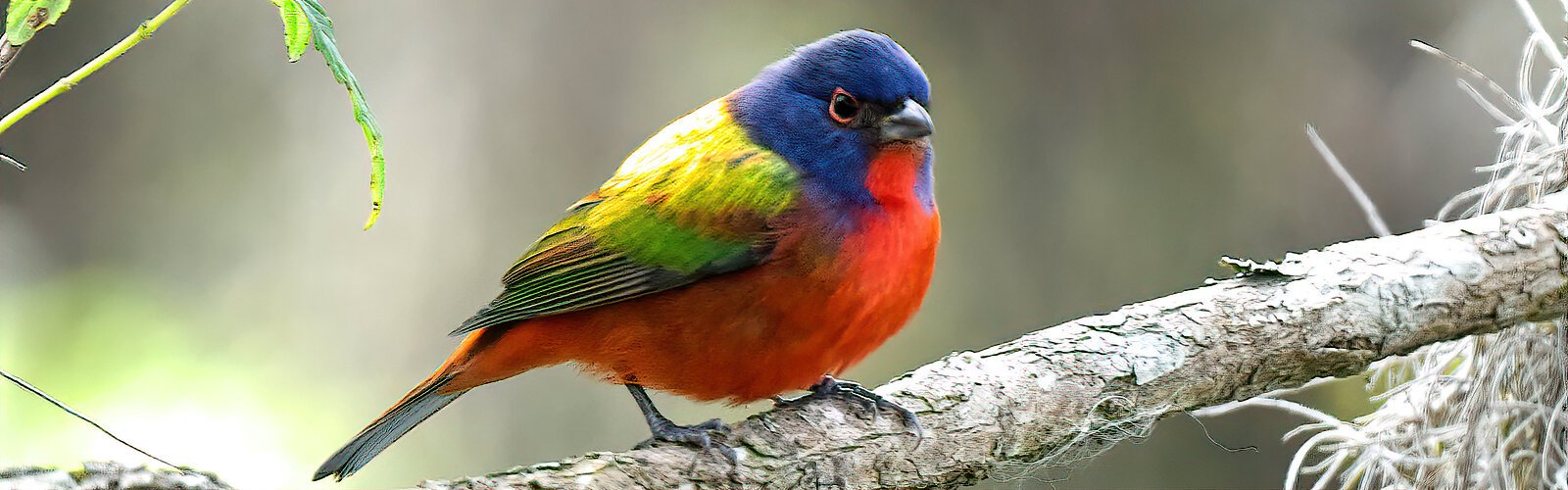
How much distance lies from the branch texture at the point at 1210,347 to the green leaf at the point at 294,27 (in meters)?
1.21

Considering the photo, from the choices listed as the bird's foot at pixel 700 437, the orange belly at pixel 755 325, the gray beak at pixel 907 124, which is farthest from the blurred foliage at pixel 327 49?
the gray beak at pixel 907 124

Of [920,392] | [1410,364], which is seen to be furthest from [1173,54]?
[920,392]

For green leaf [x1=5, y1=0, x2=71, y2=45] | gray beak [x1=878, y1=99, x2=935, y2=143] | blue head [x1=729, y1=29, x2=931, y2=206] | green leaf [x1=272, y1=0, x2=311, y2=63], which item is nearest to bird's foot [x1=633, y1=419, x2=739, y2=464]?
blue head [x1=729, y1=29, x2=931, y2=206]

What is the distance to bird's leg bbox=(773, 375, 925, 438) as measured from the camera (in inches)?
99.5

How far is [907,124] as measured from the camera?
8.94ft

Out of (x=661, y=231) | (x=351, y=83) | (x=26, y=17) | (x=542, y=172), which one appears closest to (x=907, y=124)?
(x=661, y=231)

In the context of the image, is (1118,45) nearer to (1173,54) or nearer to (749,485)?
(1173,54)

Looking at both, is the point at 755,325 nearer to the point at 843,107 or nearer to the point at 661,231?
the point at 661,231

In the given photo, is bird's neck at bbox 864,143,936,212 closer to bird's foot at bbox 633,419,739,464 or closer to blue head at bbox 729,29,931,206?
blue head at bbox 729,29,931,206

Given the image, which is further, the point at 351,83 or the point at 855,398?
the point at 855,398

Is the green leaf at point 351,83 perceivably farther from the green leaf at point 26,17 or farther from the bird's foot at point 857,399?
the bird's foot at point 857,399

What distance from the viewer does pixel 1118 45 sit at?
5016 millimetres

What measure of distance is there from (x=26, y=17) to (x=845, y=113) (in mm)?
1713

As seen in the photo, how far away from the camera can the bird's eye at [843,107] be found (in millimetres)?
2803
